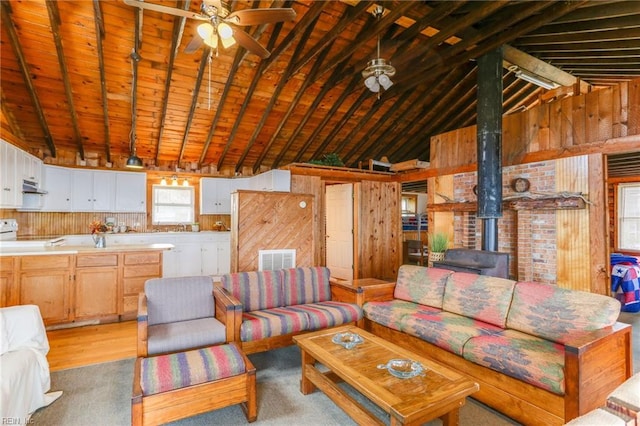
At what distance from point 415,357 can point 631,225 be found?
28.8 ft

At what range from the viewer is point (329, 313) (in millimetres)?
3277

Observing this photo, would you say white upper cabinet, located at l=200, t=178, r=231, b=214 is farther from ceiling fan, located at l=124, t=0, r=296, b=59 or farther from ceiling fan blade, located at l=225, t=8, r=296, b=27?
ceiling fan blade, located at l=225, t=8, r=296, b=27

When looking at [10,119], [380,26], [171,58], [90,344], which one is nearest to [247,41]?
[380,26]

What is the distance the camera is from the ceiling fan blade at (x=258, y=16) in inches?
108

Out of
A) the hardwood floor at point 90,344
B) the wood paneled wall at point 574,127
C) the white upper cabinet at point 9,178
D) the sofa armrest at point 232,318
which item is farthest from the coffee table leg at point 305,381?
the white upper cabinet at point 9,178

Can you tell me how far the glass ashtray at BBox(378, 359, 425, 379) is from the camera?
1.97 m

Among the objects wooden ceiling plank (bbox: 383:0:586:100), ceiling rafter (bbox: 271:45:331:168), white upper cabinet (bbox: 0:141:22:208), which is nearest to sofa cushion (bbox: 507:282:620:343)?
wooden ceiling plank (bbox: 383:0:586:100)

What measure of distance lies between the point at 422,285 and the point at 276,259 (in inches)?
89.3

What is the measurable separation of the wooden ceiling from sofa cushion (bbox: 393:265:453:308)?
9.67 feet

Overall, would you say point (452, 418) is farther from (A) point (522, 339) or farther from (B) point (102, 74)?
(B) point (102, 74)

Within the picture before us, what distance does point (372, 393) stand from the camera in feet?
5.91

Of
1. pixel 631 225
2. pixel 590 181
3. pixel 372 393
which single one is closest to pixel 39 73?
pixel 372 393

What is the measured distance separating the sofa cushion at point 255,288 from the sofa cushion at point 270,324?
149mm

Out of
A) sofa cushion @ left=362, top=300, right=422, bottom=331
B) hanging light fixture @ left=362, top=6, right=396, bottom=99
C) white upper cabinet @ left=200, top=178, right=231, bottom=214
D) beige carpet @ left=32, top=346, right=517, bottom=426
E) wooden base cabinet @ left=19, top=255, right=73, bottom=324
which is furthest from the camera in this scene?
white upper cabinet @ left=200, top=178, right=231, bottom=214
